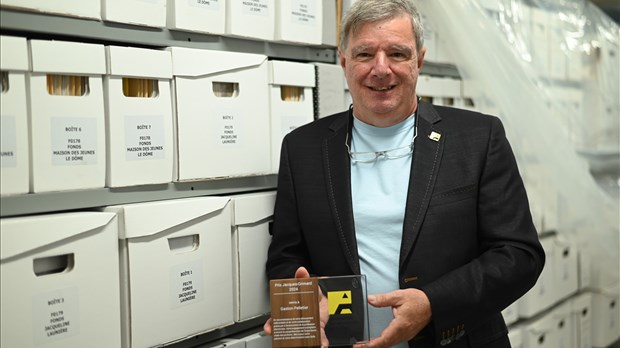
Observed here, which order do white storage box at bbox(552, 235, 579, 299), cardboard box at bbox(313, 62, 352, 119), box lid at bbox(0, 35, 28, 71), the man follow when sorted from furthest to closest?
white storage box at bbox(552, 235, 579, 299) → cardboard box at bbox(313, 62, 352, 119) → the man → box lid at bbox(0, 35, 28, 71)

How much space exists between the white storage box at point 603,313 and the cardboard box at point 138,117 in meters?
2.30

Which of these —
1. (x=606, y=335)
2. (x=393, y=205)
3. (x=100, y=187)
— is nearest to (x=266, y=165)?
(x=393, y=205)

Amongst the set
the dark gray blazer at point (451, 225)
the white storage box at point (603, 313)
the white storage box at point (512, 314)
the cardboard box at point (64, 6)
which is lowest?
the white storage box at point (603, 313)

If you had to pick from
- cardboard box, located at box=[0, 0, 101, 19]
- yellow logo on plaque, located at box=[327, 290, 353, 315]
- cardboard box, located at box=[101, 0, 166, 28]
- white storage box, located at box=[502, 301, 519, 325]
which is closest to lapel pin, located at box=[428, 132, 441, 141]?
yellow logo on plaque, located at box=[327, 290, 353, 315]

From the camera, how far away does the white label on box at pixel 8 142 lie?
3.69ft

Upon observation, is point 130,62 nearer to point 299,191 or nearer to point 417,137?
point 299,191

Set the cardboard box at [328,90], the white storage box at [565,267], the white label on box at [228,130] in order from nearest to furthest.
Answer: the white label on box at [228,130] → the cardboard box at [328,90] → the white storage box at [565,267]

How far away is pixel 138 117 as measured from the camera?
4.41 feet

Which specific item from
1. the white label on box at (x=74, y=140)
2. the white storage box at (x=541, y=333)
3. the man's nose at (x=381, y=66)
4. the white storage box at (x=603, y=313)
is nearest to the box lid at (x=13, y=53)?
the white label on box at (x=74, y=140)

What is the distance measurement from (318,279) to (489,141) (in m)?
0.46

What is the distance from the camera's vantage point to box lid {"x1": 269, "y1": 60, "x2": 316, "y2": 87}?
64.1 inches

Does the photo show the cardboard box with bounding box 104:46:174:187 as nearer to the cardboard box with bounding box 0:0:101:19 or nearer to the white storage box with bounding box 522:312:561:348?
the cardboard box with bounding box 0:0:101:19

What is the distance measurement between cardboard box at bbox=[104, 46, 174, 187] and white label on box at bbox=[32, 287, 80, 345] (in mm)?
225

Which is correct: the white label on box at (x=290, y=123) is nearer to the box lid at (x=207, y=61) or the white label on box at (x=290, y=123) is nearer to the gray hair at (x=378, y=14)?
the box lid at (x=207, y=61)
